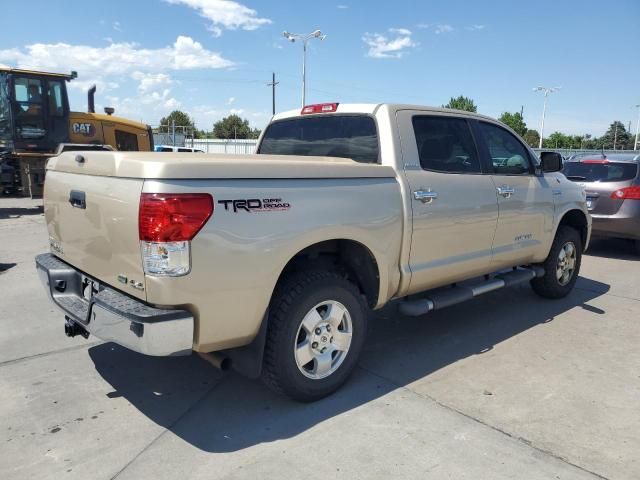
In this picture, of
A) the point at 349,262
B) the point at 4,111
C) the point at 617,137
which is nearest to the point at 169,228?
the point at 349,262

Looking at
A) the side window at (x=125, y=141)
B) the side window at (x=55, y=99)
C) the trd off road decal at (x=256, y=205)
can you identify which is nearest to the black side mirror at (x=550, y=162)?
the trd off road decal at (x=256, y=205)

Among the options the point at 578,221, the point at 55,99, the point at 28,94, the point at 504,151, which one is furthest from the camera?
the point at 55,99

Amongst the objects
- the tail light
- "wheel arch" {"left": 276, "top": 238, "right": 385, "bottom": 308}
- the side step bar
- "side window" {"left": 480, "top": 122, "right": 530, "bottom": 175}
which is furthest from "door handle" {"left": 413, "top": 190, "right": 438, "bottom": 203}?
the tail light

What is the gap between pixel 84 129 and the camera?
47.3 ft

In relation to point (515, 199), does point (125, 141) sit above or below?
above

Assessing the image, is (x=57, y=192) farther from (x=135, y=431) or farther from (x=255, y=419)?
(x=255, y=419)

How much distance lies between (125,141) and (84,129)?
3.98 feet

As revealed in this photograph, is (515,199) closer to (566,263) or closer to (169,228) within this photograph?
(566,263)

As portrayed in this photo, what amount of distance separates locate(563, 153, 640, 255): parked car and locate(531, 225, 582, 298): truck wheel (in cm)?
259

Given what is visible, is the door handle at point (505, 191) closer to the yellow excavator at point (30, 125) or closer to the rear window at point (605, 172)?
the rear window at point (605, 172)

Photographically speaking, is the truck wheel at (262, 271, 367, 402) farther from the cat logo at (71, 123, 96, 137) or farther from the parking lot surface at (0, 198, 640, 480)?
the cat logo at (71, 123, 96, 137)

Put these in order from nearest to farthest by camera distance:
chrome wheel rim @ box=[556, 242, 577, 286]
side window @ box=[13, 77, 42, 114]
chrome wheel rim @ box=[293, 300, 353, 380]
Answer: chrome wheel rim @ box=[293, 300, 353, 380], chrome wheel rim @ box=[556, 242, 577, 286], side window @ box=[13, 77, 42, 114]

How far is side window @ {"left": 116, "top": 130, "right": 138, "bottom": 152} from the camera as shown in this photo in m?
15.1

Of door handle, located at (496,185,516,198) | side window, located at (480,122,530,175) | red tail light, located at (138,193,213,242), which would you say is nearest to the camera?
red tail light, located at (138,193,213,242)
